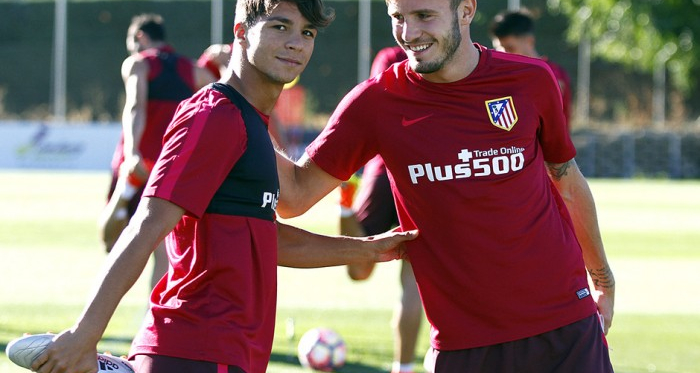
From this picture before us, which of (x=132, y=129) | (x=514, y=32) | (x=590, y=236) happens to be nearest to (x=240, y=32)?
(x=590, y=236)

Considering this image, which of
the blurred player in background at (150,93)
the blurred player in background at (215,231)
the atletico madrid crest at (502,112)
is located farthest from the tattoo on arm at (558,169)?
the blurred player in background at (150,93)

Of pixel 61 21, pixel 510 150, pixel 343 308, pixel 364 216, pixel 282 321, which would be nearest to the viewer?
pixel 510 150

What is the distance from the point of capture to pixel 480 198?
457cm

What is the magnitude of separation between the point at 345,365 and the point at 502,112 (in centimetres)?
414

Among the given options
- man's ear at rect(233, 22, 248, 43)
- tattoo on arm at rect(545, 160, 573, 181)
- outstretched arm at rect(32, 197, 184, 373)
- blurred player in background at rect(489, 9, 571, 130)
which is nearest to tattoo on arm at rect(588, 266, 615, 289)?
tattoo on arm at rect(545, 160, 573, 181)

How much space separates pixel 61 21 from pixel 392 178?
4375cm

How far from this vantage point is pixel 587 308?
4715 mm

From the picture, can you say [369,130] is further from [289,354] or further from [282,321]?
[282,321]

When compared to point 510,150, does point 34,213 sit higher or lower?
lower

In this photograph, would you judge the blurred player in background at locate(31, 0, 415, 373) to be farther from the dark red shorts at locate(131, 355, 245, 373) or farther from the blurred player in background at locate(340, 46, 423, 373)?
the blurred player in background at locate(340, 46, 423, 373)

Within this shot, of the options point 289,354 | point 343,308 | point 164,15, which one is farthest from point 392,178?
point 164,15

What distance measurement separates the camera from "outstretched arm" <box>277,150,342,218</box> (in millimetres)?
4922

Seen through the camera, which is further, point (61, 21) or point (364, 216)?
point (61, 21)

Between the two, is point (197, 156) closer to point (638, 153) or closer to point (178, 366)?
point (178, 366)
